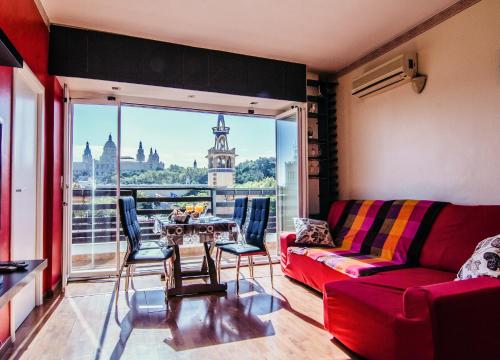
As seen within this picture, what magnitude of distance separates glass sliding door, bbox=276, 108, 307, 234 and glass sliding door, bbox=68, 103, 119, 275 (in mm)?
2267

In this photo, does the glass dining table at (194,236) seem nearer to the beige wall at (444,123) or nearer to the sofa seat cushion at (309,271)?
the sofa seat cushion at (309,271)

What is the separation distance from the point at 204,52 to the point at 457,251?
332 cm

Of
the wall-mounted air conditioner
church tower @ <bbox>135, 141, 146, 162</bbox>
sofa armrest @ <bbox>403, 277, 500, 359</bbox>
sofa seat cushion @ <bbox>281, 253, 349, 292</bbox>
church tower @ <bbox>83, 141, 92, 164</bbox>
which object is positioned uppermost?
the wall-mounted air conditioner

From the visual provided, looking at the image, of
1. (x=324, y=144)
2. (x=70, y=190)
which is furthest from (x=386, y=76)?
(x=70, y=190)

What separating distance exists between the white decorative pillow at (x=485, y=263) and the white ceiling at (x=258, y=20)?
87.9 inches

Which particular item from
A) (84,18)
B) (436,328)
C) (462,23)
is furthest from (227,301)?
(462,23)

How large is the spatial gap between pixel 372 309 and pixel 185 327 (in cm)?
143

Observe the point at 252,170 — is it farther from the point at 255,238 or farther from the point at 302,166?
the point at 255,238

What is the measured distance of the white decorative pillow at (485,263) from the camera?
1947mm

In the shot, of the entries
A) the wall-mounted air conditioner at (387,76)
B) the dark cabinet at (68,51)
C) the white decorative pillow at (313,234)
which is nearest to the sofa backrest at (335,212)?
the white decorative pillow at (313,234)

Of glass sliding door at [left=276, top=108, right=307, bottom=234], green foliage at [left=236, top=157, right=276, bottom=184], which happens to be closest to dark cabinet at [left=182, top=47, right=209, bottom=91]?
glass sliding door at [left=276, top=108, right=307, bottom=234]

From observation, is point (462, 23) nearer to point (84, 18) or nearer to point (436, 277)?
Result: point (436, 277)

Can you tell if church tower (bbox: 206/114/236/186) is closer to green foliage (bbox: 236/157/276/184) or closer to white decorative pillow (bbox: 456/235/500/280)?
green foliage (bbox: 236/157/276/184)

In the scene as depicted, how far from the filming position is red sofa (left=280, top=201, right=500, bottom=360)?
169 centimetres
